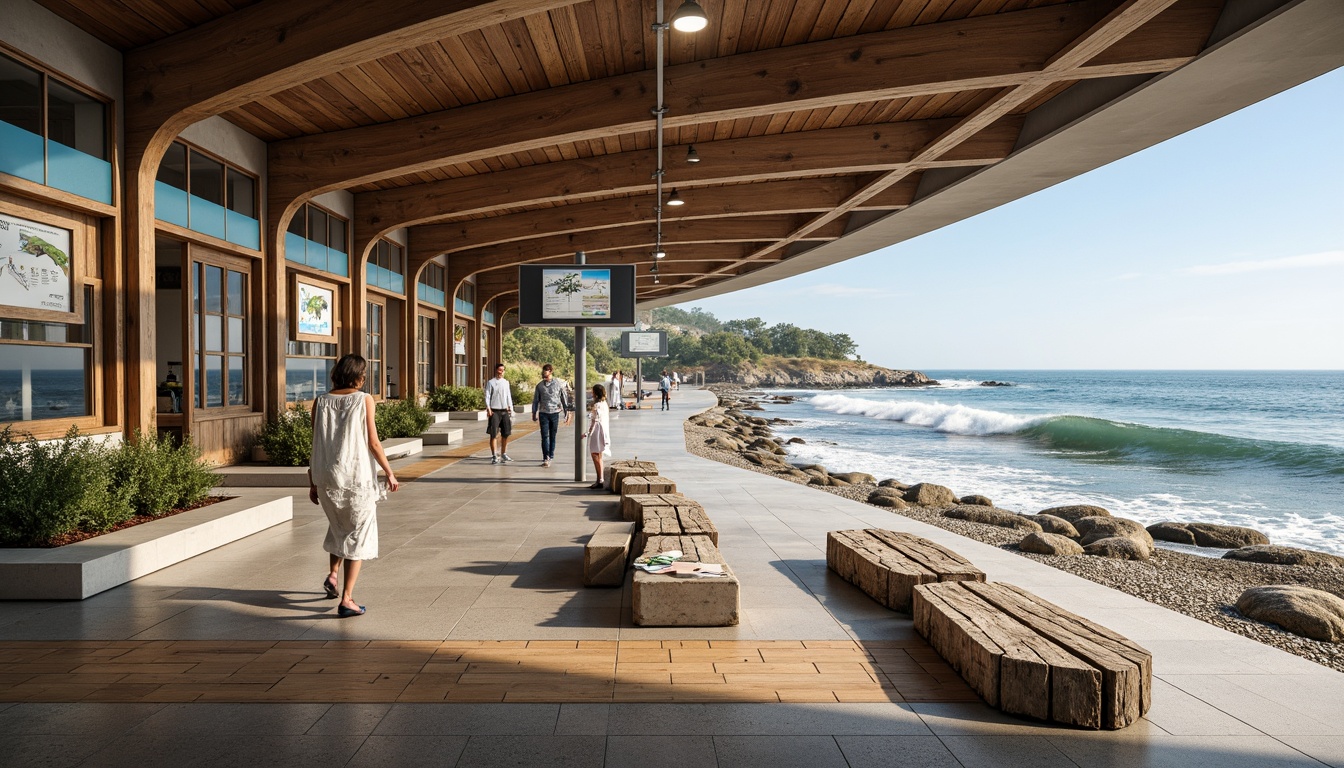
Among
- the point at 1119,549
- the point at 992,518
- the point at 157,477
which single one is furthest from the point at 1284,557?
the point at 157,477

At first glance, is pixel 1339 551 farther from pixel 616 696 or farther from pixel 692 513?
pixel 616 696

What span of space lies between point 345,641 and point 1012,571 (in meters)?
4.50

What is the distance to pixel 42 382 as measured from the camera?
293 inches

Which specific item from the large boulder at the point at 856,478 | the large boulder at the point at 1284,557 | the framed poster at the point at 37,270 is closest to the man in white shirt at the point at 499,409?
the framed poster at the point at 37,270

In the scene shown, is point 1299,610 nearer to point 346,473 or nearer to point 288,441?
point 346,473

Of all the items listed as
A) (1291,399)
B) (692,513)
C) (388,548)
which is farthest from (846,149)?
(1291,399)

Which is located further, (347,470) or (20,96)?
(20,96)

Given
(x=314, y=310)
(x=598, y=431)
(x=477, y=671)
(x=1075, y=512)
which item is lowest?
(x=1075, y=512)

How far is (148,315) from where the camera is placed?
27.1 ft

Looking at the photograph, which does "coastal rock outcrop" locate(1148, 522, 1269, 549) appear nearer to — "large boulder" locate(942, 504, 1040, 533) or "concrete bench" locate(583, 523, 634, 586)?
"large boulder" locate(942, 504, 1040, 533)

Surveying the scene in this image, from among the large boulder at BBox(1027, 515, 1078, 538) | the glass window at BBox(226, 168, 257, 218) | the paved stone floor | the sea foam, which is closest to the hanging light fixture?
the paved stone floor

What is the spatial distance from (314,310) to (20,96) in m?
6.12

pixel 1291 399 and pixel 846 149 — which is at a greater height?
pixel 846 149

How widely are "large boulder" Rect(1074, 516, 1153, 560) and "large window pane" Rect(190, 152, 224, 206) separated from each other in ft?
38.0
